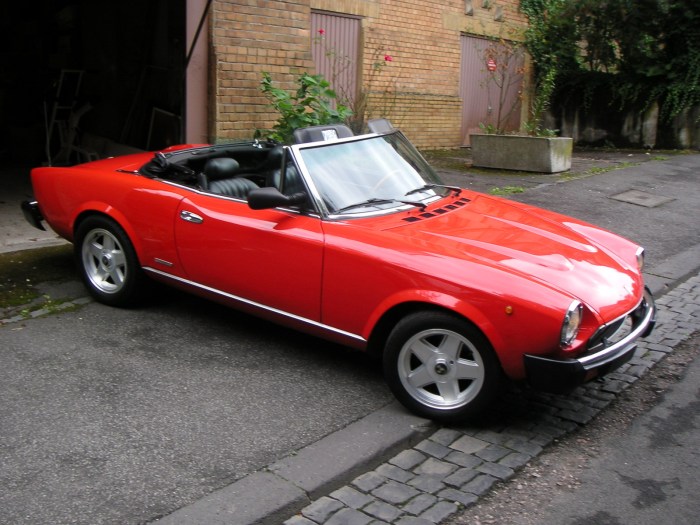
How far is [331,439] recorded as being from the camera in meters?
3.73

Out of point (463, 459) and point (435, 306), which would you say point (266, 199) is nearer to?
point (435, 306)

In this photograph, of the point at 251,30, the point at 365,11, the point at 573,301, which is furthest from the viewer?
the point at 365,11

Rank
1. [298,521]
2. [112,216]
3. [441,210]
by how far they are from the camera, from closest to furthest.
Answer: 1. [298,521]
2. [441,210]
3. [112,216]

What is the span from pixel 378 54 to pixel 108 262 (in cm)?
855

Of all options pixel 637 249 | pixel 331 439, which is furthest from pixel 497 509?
pixel 637 249

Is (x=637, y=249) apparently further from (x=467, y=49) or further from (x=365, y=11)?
(x=467, y=49)

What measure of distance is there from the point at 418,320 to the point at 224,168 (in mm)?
2116

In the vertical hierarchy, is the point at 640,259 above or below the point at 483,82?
below

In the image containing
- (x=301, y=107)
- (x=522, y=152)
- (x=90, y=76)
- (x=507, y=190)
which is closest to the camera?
(x=301, y=107)

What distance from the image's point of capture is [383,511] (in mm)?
3197

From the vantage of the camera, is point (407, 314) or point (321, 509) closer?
point (321, 509)

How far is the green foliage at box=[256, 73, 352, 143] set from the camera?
8461mm

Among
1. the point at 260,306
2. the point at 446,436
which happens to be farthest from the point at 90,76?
the point at 446,436

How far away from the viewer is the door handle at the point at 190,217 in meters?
4.82
